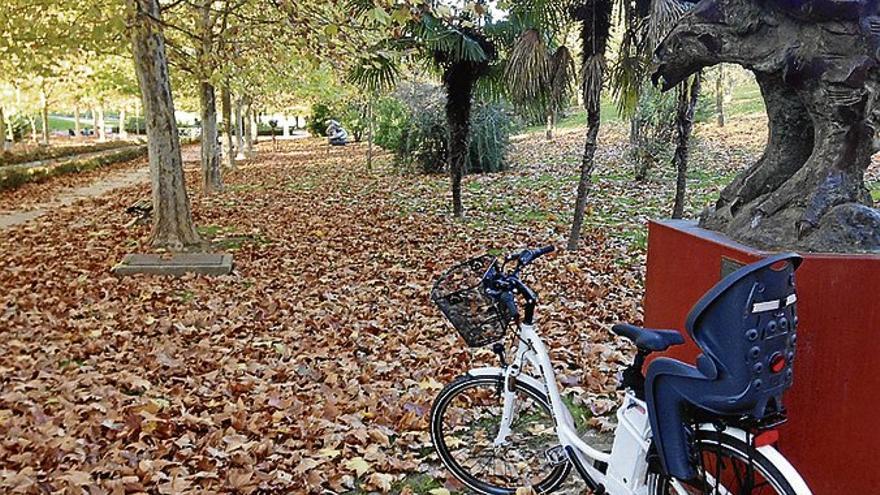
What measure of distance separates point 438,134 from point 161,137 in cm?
1199

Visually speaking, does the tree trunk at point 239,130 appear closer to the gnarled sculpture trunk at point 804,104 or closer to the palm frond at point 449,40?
the palm frond at point 449,40

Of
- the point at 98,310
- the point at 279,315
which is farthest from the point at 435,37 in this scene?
the point at 98,310

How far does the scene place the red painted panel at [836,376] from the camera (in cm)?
269

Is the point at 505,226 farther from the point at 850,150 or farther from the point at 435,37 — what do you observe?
the point at 850,150

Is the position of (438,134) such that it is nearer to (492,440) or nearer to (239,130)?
(239,130)

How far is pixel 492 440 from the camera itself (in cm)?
403

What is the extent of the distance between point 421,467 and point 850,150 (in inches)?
107

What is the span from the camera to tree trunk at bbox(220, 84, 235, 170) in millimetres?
20797

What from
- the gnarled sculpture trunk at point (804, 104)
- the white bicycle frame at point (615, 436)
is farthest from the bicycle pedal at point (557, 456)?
the gnarled sculpture trunk at point (804, 104)

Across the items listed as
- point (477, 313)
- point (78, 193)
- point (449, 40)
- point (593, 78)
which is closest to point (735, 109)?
point (449, 40)

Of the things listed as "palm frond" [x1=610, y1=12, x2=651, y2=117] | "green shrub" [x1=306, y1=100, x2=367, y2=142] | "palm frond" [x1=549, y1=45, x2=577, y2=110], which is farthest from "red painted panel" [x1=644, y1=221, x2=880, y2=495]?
"green shrub" [x1=306, y1=100, x2=367, y2=142]

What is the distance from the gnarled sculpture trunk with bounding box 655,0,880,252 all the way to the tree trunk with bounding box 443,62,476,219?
894 cm

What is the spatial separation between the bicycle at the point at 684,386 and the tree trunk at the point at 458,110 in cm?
932

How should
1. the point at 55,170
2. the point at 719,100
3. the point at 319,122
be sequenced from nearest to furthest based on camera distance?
the point at 55,170, the point at 719,100, the point at 319,122
